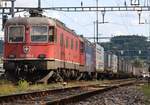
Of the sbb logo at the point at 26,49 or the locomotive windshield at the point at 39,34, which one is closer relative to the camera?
the sbb logo at the point at 26,49

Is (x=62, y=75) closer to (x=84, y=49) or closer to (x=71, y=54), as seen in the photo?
(x=71, y=54)

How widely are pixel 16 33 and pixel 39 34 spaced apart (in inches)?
45.7

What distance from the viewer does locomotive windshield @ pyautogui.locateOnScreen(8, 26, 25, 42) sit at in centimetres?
2564

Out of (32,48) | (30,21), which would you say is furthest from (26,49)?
(30,21)

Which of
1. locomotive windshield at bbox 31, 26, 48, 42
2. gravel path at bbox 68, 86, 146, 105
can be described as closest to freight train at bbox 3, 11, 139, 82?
locomotive windshield at bbox 31, 26, 48, 42

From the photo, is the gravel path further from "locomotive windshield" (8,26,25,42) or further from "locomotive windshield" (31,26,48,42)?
"locomotive windshield" (8,26,25,42)

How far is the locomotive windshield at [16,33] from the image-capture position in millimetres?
25641

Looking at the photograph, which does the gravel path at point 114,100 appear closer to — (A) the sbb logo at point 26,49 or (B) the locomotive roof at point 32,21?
(A) the sbb logo at point 26,49

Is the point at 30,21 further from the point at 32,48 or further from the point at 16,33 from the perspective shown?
the point at 32,48

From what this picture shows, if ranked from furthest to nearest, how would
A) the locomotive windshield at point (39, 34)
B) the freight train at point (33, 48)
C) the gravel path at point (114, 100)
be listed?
the locomotive windshield at point (39, 34) < the freight train at point (33, 48) < the gravel path at point (114, 100)

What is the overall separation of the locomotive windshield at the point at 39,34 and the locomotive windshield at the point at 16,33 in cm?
55

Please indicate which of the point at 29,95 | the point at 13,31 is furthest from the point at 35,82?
the point at 29,95

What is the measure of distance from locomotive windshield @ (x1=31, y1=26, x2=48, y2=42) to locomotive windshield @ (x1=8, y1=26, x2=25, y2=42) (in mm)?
546

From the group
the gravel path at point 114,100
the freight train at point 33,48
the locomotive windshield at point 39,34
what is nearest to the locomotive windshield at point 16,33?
the freight train at point 33,48
